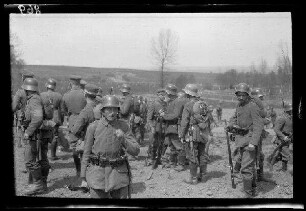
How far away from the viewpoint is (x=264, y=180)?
31.6 feet

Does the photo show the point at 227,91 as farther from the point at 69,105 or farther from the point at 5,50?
the point at 5,50

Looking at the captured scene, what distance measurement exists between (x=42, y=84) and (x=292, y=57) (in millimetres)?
6451

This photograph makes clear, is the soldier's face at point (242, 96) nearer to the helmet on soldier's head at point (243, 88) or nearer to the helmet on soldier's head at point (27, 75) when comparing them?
the helmet on soldier's head at point (243, 88)

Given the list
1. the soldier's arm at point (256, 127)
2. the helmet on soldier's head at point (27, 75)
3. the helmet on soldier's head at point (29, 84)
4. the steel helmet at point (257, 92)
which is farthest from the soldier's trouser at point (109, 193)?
the steel helmet at point (257, 92)

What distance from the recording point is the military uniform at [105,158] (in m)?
6.38

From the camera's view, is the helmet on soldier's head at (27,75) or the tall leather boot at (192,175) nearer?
the helmet on soldier's head at (27,75)

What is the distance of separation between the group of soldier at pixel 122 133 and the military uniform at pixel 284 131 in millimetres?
26

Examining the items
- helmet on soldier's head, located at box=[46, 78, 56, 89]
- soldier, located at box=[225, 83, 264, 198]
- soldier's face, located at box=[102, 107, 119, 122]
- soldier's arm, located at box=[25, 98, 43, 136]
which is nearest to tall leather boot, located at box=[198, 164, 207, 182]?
soldier, located at box=[225, 83, 264, 198]

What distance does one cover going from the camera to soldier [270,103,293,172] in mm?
10062

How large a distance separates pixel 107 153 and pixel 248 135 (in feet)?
11.7

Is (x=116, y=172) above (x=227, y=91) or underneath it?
underneath

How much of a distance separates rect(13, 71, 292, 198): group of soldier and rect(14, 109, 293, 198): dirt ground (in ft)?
0.89

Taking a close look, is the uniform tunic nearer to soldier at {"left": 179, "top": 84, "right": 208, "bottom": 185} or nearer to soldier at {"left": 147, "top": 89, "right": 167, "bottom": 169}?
soldier at {"left": 179, "top": 84, "right": 208, "bottom": 185}
